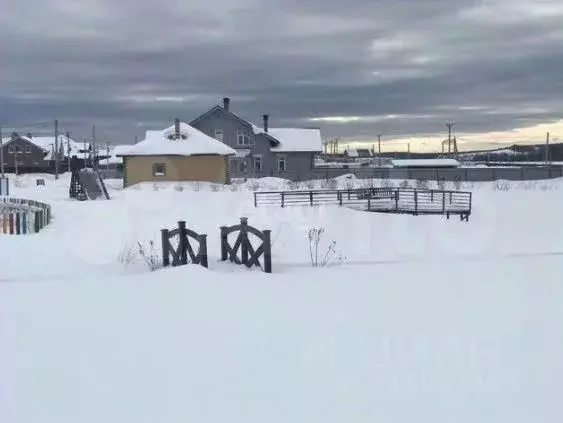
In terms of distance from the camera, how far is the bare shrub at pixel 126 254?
15.4 m

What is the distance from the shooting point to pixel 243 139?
215ft

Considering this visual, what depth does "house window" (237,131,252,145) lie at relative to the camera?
6531 cm

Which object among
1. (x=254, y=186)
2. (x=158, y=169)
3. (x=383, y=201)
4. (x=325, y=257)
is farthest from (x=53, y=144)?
(x=325, y=257)

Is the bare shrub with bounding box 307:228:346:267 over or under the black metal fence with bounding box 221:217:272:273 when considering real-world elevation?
under

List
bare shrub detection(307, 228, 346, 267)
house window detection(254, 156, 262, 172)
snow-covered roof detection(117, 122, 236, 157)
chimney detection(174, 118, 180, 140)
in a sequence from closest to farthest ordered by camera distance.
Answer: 1. bare shrub detection(307, 228, 346, 267)
2. snow-covered roof detection(117, 122, 236, 157)
3. chimney detection(174, 118, 180, 140)
4. house window detection(254, 156, 262, 172)

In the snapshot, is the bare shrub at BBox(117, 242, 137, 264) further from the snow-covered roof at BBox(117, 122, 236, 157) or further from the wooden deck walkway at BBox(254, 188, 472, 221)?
the snow-covered roof at BBox(117, 122, 236, 157)

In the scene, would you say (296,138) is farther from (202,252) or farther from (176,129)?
(202,252)

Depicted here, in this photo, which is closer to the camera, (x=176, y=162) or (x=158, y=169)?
(x=176, y=162)

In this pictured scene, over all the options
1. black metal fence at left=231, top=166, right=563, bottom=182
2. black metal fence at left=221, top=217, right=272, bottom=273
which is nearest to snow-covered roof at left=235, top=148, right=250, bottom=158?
black metal fence at left=231, top=166, right=563, bottom=182

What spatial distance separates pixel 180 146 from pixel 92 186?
40.8ft

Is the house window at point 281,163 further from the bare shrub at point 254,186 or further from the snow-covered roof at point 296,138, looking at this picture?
the bare shrub at point 254,186

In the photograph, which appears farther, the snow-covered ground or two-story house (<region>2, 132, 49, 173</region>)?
two-story house (<region>2, 132, 49, 173</region>)

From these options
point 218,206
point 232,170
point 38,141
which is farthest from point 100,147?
point 218,206

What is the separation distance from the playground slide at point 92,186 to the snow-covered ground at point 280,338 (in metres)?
22.7
